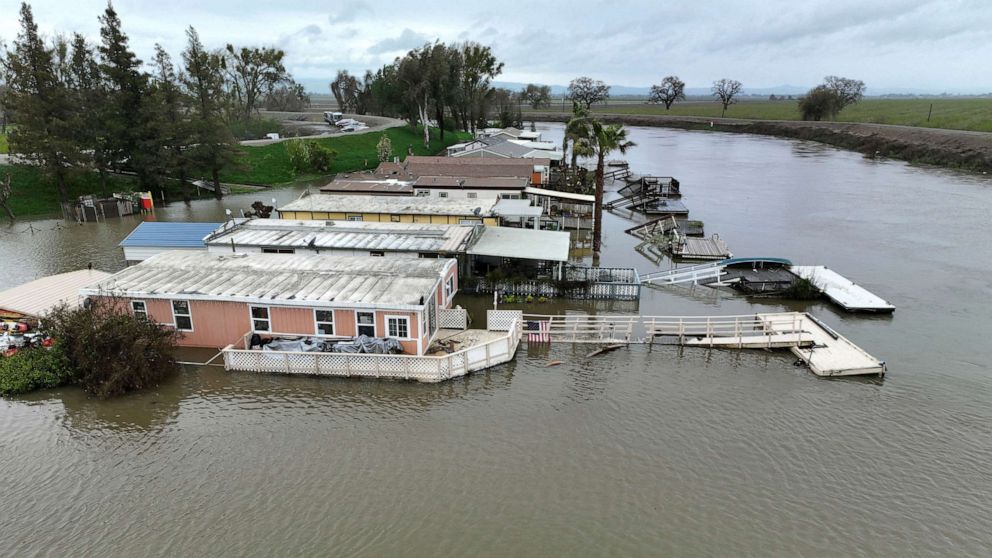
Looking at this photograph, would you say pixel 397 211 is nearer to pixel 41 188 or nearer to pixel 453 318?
pixel 453 318

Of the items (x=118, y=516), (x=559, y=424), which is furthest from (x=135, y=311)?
(x=559, y=424)

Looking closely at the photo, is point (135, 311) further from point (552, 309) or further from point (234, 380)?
point (552, 309)

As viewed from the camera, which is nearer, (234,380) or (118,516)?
(118,516)

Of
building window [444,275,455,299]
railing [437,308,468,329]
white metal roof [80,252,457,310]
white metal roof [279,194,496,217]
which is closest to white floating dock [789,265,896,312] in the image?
railing [437,308,468,329]

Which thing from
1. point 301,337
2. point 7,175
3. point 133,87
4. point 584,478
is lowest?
→ point 584,478

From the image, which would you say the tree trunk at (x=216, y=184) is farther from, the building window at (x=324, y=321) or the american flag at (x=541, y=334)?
the american flag at (x=541, y=334)

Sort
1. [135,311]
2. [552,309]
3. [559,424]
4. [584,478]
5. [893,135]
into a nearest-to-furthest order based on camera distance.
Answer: [584,478] < [559,424] < [135,311] < [552,309] < [893,135]

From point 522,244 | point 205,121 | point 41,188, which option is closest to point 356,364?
point 522,244

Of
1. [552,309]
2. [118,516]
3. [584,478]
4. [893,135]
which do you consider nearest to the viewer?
[118,516]

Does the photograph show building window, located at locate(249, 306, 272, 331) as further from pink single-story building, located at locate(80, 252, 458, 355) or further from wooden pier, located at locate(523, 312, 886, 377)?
wooden pier, located at locate(523, 312, 886, 377)
